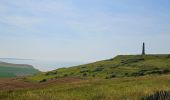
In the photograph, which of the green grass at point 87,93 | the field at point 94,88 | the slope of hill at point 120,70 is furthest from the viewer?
the slope of hill at point 120,70

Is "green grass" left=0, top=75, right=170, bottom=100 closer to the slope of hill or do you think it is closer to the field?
the field

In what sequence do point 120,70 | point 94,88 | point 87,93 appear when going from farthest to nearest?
point 120,70 < point 94,88 < point 87,93

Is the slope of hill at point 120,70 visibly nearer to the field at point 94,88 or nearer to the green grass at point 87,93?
the field at point 94,88

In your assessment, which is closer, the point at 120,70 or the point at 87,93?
the point at 87,93

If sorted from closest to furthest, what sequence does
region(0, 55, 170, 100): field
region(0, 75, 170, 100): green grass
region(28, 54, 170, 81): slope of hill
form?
region(0, 75, 170, 100): green grass < region(0, 55, 170, 100): field < region(28, 54, 170, 81): slope of hill

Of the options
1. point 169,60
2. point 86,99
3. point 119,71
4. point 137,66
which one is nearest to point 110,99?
point 86,99

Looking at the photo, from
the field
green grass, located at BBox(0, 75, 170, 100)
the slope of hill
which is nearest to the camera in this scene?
green grass, located at BBox(0, 75, 170, 100)

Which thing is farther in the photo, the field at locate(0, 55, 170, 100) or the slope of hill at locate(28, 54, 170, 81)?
the slope of hill at locate(28, 54, 170, 81)

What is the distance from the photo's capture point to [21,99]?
22.7 metres

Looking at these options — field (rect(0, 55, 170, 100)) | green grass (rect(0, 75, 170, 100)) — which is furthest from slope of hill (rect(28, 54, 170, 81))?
green grass (rect(0, 75, 170, 100))

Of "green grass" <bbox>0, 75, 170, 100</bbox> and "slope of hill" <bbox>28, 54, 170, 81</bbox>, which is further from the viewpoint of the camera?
"slope of hill" <bbox>28, 54, 170, 81</bbox>

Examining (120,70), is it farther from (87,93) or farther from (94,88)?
(87,93)

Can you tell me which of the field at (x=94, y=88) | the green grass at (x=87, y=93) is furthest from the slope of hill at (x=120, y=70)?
the green grass at (x=87, y=93)

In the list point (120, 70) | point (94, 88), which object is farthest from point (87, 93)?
point (120, 70)
